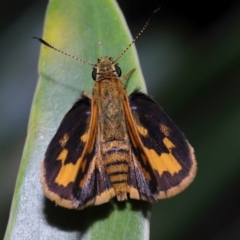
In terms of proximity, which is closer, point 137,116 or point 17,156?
point 137,116

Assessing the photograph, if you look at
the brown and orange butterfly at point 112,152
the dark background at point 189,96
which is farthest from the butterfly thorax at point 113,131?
the dark background at point 189,96

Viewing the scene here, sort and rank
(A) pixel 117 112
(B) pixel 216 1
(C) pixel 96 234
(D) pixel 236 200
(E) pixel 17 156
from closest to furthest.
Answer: (C) pixel 96 234
(A) pixel 117 112
(E) pixel 17 156
(D) pixel 236 200
(B) pixel 216 1

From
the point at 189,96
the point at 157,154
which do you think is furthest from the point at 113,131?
the point at 189,96

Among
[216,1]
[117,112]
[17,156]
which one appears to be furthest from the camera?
[216,1]

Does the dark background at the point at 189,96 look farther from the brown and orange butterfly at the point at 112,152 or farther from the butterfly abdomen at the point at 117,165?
the butterfly abdomen at the point at 117,165

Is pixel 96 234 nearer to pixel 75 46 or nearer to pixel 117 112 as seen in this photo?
pixel 117 112

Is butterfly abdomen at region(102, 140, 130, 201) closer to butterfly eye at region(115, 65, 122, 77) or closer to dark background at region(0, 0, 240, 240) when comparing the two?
butterfly eye at region(115, 65, 122, 77)

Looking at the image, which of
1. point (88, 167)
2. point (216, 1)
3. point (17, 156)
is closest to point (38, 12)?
point (17, 156)

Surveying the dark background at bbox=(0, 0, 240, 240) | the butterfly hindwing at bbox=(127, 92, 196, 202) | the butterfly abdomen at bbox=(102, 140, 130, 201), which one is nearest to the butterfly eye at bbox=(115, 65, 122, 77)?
the butterfly hindwing at bbox=(127, 92, 196, 202)
